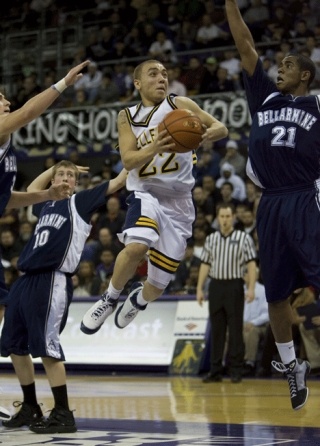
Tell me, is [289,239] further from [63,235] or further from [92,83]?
[92,83]

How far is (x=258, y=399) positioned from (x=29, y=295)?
11.6ft

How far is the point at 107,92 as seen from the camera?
67.7 ft

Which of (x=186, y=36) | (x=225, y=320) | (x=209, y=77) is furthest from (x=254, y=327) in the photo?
(x=186, y=36)

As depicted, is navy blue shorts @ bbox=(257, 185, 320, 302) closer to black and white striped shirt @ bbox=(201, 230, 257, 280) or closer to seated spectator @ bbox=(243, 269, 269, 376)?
black and white striped shirt @ bbox=(201, 230, 257, 280)

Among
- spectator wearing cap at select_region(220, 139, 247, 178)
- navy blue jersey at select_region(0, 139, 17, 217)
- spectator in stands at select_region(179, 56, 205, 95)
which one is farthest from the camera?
spectator in stands at select_region(179, 56, 205, 95)

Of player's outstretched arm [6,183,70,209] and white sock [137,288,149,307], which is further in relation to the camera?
white sock [137,288,149,307]

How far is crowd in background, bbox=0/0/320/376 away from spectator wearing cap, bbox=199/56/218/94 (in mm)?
19

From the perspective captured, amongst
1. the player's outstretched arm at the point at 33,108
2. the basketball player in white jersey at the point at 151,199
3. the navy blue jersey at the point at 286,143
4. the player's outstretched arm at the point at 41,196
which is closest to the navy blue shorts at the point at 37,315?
the basketball player in white jersey at the point at 151,199

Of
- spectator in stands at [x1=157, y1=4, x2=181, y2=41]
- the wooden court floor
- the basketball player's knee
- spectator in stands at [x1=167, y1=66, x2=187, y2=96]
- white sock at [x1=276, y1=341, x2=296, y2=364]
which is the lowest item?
the wooden court floor

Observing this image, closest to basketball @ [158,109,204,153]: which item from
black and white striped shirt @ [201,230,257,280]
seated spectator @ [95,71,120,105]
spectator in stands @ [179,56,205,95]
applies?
black and white striped shirt @ [201,230,257,280]

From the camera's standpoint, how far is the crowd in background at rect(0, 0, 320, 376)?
16.2 m

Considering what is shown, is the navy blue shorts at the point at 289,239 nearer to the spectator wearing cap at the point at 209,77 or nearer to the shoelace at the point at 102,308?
the shoelace at the point at 102,308

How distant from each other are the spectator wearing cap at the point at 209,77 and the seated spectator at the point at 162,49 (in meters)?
1.15

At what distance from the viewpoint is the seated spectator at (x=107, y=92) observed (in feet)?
67.3
